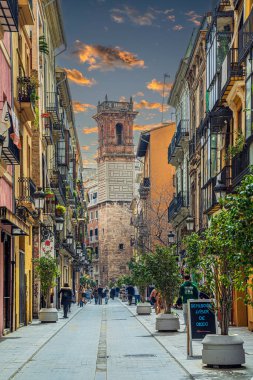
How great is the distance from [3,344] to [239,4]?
14284mm

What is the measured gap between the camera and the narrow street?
1386 centimetres

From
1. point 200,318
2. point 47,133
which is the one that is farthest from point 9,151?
point 47,133

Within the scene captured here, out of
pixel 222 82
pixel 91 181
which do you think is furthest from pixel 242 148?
pixel 91 181

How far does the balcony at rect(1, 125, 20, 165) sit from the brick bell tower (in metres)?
104

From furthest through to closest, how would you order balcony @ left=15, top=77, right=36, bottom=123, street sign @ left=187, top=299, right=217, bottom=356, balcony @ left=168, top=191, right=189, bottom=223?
balcony @ left=168, top=191, right=189, bottom=223 < balcony @ left=15, top=77, right=36, bottom=123 < street sign @ left=187, top=299, right=217, bottom=356

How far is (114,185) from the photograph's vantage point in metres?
127

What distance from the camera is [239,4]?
2852 cm

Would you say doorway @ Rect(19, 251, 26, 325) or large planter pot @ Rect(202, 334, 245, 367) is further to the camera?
doorway @ Rect(19, 251, 26, 325)

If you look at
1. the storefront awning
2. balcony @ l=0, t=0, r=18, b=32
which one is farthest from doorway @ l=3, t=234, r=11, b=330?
balcony @ l=0, t=0, r=18, b=32

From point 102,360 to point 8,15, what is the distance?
829 cm

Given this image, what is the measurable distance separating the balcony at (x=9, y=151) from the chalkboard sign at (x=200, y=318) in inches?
275

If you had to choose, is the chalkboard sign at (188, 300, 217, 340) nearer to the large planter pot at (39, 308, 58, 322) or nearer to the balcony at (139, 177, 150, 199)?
the large planter pot at (39, 308, 58, 322)

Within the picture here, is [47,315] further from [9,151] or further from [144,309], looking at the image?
[9,151]

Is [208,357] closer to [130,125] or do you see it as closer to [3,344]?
[3,344]
